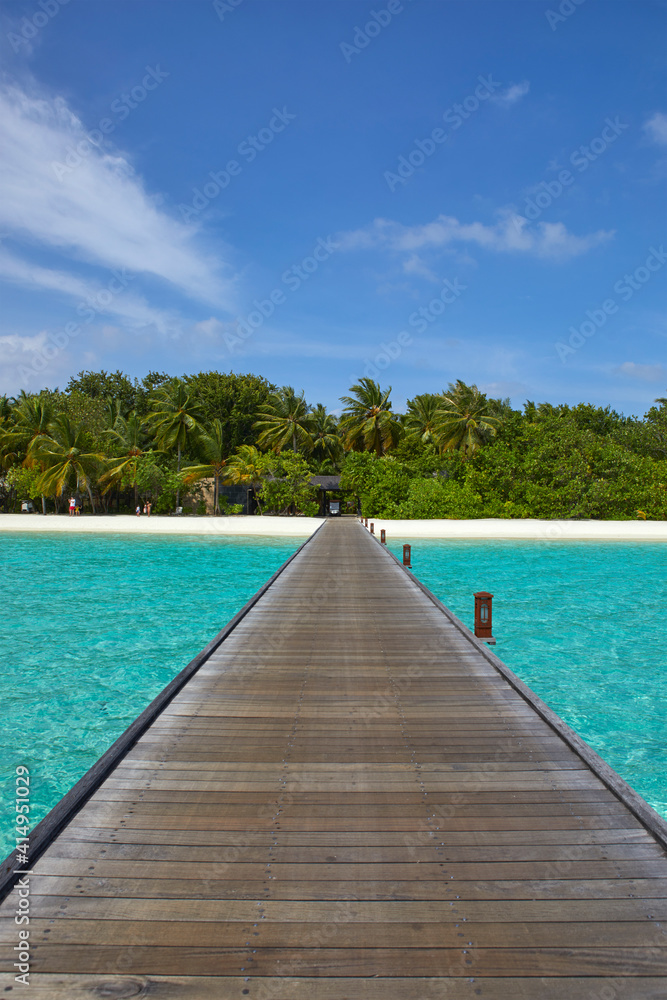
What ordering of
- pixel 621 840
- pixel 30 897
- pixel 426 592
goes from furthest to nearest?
pixel 426 592 < pixel 621 840 < pixel 30 897

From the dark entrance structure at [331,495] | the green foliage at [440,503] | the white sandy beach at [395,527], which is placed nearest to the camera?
the white sandy beach at [395,527]

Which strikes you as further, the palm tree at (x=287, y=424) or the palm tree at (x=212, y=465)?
the palm tree at (x=287, y=424)

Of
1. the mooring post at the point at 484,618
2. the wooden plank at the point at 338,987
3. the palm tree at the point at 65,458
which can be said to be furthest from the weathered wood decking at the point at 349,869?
the palm tree at the point at 65,458

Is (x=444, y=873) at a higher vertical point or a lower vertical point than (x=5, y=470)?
lower

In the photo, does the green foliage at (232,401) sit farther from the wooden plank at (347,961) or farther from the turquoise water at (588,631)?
the wooden plank at (347,961)

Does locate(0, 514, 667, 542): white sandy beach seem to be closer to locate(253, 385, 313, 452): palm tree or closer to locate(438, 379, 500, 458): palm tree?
locate(438, 379, 500, 458): palm tree

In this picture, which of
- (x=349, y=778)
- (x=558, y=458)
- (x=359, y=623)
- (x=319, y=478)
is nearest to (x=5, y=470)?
(x=319, y=478)

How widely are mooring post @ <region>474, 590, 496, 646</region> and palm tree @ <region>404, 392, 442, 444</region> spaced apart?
32.9 m

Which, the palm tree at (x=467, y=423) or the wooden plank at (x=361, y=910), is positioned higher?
the palm tree at (x=467, y=423)

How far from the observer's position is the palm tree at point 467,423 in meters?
36.5

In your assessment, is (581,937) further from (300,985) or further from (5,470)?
(5,470)

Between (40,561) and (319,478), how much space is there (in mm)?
22950

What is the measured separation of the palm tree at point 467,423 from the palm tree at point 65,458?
21778mm

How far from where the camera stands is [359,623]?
741cm
